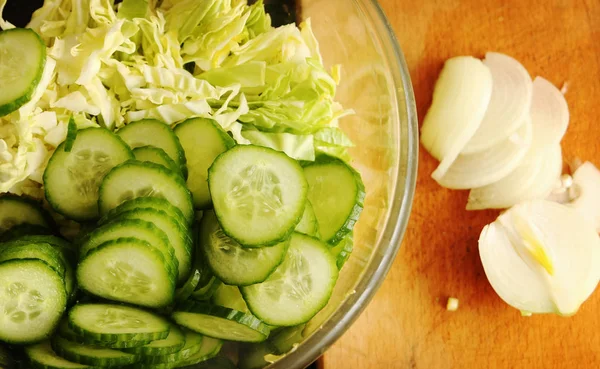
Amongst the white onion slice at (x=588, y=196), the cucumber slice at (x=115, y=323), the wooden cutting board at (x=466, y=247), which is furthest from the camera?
the white onion slice at (x=588, y=196)

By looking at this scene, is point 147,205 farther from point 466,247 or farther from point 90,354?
point 466,247

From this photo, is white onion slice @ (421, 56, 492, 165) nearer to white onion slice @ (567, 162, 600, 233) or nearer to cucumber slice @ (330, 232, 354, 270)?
white onion slice @ (567, 162, 600, 233)

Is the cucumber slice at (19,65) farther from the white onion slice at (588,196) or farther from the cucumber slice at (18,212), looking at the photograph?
the white onion slice at (588,196)

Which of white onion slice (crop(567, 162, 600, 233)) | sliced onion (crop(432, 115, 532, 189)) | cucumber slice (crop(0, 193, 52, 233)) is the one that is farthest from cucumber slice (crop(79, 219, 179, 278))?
white onion slice (crop(567, 162, 600, 233))

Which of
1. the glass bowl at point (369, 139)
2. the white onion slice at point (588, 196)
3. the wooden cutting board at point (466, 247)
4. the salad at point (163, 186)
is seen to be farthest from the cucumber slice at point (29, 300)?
the white onion slice at point (588, 196)

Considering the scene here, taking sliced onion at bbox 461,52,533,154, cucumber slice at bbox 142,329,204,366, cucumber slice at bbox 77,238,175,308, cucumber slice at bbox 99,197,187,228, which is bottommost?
sliced onion at bbox 461,52,533,154

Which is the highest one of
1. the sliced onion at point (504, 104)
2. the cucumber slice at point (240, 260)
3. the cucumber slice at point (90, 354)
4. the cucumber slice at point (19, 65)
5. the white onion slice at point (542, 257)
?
the cucumber slice at point (19, 65)

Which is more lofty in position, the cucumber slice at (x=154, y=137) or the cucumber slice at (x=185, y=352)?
the cucumber slice at (x=154, y=137)
